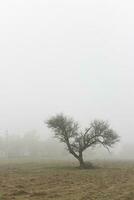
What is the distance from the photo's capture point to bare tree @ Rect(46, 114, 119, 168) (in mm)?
68938

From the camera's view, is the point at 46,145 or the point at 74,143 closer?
the point at 74,143

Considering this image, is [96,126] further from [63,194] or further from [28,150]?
[28,150]

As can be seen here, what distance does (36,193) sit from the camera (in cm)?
2980

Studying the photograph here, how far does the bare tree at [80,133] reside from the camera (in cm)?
6894

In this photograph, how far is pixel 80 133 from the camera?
2721 inches

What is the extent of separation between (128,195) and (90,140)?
41.5 meters

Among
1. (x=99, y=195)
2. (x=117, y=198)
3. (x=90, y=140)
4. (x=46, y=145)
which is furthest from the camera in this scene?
(x=46, y=145)

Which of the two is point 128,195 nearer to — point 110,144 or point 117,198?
point 117,198

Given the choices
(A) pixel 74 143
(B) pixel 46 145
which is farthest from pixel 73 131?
(B) pixel 46 145

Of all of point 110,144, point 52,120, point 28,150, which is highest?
point 28,150

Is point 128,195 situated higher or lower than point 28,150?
lower

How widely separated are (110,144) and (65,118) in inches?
359

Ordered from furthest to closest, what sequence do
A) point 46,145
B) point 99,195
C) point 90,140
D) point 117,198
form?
point 46,145
point 90,140
point 99,195
point 117,198

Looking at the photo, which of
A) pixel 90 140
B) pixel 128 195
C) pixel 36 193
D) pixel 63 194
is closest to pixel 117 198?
pixel 128 195
